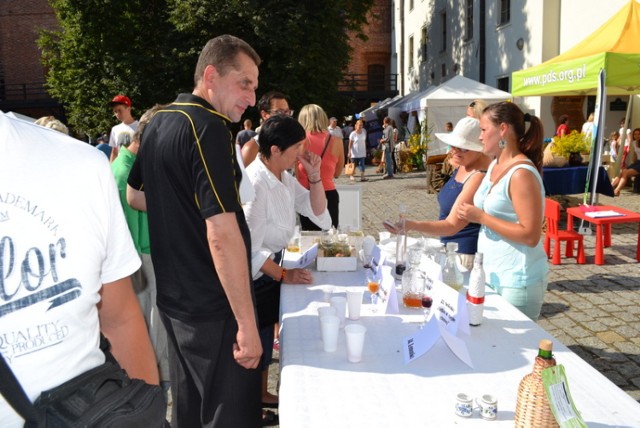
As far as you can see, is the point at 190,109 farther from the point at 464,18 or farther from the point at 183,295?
the point at 464,18

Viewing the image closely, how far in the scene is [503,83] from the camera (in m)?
17.2

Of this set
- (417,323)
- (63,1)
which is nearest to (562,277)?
(417,323)

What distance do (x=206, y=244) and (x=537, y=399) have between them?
1.20 meters

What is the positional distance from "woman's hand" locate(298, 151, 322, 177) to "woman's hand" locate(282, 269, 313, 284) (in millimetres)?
945

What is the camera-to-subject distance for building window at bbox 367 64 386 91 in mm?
A: 31688

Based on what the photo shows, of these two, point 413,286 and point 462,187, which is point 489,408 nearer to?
point 413,286

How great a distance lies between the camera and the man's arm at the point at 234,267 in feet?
5.99

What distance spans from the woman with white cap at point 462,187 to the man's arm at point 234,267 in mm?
1283

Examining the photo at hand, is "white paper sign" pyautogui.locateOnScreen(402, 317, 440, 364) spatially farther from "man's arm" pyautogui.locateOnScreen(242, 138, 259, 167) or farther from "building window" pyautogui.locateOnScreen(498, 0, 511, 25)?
"building window" pyautogui.locateOnScreen(498, 0, 511, 25)

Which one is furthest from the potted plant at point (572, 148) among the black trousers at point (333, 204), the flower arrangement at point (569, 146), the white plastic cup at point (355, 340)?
the white plastic cup at point (355, 340)

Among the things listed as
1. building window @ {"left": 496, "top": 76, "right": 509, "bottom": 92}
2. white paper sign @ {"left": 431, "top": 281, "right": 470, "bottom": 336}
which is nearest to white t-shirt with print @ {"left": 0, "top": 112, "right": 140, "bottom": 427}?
white paper sign @ {"left": 431, "top": 281, "right": 470, "bottom": 336}

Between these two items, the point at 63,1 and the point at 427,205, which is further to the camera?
the point at 63,1

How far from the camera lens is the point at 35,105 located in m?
27.4

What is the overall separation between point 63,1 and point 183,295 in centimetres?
1923
